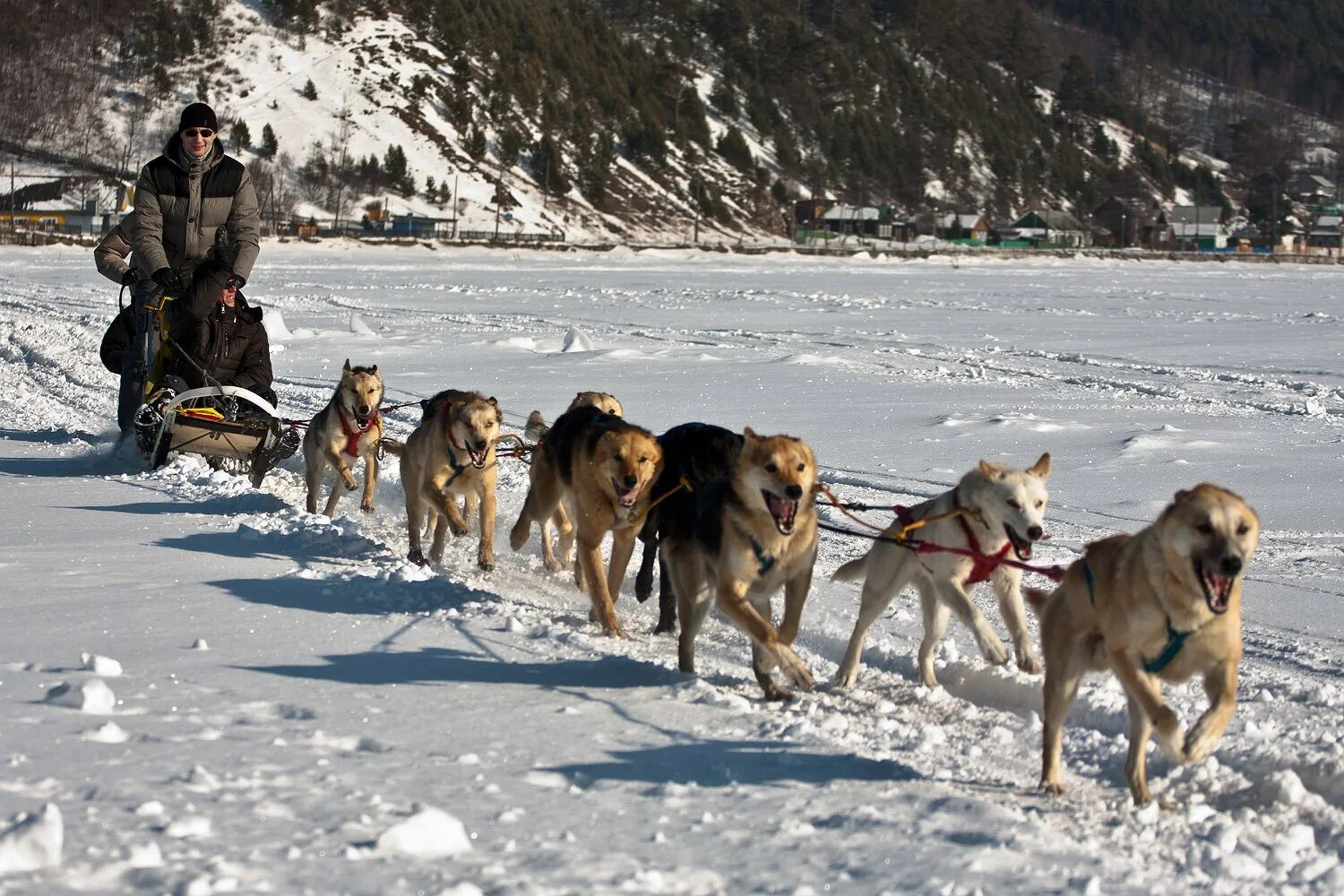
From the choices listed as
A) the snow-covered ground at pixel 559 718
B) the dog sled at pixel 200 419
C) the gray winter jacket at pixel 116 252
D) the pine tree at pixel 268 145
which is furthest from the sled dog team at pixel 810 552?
the pine tree at pixel 268 145

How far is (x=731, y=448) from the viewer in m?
5.77

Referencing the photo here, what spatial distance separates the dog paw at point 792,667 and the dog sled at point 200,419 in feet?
15.2

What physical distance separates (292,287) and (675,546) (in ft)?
88.1

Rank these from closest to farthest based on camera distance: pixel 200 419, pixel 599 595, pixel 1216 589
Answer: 1. pixel 1216 589
2. pixel 599 595
3. pixel 200 419

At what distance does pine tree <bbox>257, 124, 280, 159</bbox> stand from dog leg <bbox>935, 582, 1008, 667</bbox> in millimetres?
79206

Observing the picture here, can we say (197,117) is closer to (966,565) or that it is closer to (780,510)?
(780,510)

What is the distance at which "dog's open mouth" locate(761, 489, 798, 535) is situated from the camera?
191 inches

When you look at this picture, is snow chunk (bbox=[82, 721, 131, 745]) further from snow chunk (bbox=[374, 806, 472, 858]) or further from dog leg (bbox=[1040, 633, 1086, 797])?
dog leg (bbox=[1040, 633, 1086, 797])

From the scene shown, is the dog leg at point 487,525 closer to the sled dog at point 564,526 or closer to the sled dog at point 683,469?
the sled dog at point 564,526

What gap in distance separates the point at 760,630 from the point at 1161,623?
1.33 m

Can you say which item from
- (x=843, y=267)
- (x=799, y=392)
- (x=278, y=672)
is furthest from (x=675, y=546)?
(x=843, y=267)

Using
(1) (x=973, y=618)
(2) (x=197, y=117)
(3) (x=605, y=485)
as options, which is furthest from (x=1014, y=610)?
(2) (x=197, y=117)

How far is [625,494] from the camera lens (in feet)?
18.7

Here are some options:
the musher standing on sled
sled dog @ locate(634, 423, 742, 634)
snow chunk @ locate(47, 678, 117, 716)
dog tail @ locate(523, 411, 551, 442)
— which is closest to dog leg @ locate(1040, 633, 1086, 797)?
sled dog @ locate(634, 423, 742, 634)
